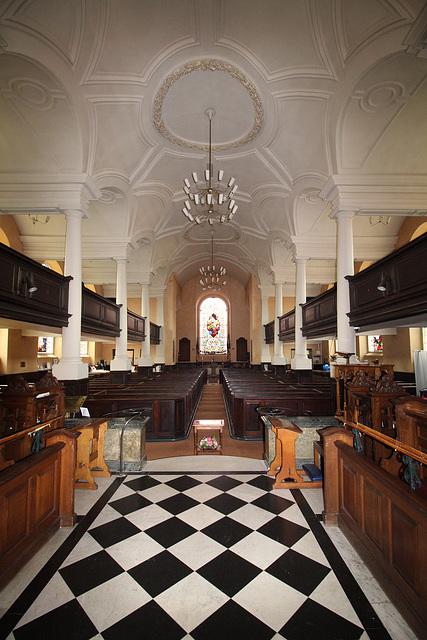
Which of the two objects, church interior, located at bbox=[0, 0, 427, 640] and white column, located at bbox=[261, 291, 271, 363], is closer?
church interior, located at bbox=[0, 0, 427, 640]

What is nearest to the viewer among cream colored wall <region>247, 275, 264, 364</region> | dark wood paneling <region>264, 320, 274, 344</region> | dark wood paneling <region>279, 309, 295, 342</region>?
dark wood paneling <region>279, 309, 295, 342</region>

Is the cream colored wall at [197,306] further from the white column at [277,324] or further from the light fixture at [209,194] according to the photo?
the light fixture at [209,194]

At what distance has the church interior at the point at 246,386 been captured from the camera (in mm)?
2074

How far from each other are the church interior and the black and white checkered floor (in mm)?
17

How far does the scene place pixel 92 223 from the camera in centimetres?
967

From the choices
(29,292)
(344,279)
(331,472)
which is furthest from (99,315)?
(331,472)

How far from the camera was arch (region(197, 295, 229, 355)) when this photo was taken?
24141 millimetres

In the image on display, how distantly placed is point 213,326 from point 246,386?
1623 centimetres

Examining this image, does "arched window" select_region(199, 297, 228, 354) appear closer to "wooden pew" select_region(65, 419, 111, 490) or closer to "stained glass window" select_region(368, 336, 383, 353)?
"stained glass window" select_region(368, 336, 383, 353)

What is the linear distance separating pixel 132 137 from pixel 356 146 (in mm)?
4765

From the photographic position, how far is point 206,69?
6.02m

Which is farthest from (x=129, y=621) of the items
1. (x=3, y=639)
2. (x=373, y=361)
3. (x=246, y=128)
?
(x=373, y=361)

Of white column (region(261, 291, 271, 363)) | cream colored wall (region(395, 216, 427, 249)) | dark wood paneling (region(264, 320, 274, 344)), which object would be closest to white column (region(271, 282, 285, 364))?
dark wood paneling (region(264, 320, 274, 344))

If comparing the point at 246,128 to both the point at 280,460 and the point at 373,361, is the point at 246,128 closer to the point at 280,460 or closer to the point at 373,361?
the point at 280,460
